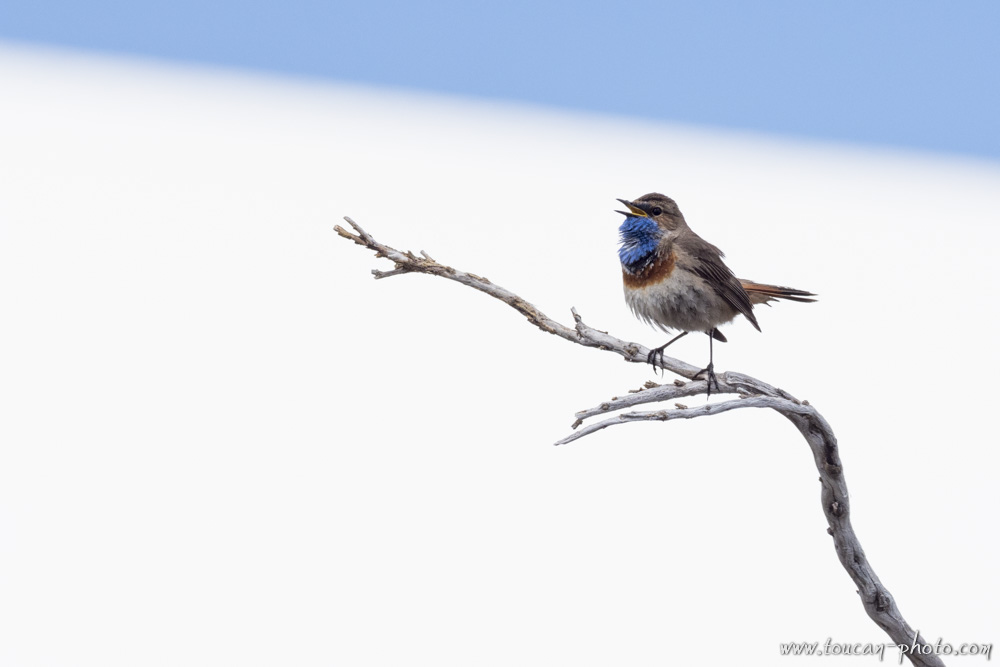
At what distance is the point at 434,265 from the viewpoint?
323 cm

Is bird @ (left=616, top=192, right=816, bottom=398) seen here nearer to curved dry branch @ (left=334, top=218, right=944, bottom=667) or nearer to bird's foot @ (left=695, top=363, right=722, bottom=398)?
bird's foot @ (left=695, top=363, right=722, bottom=398)

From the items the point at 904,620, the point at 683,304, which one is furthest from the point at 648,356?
the point at 904,620

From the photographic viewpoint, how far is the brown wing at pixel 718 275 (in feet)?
10.9

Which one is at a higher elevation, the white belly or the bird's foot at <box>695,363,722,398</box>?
the white belly

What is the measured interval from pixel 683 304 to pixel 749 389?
0.36m

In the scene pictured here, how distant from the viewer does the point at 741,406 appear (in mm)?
3117

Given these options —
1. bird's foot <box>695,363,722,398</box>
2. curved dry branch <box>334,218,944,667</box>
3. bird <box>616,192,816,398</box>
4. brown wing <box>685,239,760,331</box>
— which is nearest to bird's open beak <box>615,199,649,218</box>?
bird <box>616,192,816,398</box>

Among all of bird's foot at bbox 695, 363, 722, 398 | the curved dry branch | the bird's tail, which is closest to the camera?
the curved dry branch

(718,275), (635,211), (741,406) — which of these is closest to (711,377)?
(741,406)

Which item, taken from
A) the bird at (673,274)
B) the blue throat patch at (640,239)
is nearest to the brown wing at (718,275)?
the bird at (673,274)

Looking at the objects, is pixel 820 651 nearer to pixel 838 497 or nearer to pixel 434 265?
pixel 838 497

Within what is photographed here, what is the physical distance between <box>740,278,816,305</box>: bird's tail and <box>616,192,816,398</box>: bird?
15 cm

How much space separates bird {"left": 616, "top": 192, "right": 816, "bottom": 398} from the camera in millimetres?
3332

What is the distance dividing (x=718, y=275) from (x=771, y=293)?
1.18ft
